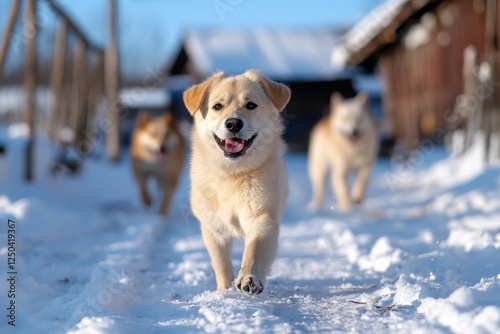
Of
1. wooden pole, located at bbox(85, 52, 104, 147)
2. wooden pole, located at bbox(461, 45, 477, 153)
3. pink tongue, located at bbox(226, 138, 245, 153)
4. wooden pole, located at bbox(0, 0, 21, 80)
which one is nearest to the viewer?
pink tongue, located at bbox(226, 138, 245, 153)

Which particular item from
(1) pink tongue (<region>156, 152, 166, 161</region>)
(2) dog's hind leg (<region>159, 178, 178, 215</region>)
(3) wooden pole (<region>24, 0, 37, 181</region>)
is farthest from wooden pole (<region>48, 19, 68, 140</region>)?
(2) dog's hind leg (<region>159, 178, 178, 215</region>)

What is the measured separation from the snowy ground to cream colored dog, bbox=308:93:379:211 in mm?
396

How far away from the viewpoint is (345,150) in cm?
927

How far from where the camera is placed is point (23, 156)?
8430 mm

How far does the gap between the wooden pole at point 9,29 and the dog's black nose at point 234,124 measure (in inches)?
192

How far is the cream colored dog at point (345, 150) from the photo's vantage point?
920cm

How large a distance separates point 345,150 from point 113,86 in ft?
24.5

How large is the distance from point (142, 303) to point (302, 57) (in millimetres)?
25201

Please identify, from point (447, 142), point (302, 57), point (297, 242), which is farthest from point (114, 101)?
point (302, 57)

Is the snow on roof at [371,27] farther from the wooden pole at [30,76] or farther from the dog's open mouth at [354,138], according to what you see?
the wooden pole at [30,76]

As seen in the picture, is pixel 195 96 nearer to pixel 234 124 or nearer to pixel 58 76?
pixel 234 124

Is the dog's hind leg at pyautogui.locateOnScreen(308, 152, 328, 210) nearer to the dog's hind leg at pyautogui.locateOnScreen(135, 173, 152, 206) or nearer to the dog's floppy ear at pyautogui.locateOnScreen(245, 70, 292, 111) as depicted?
the dog's hind leg at pyautogui.locateOnScreen(135, 173, 152, 206)

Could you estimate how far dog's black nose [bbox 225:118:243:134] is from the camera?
395 cm

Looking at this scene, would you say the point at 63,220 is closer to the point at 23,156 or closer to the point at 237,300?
the point at 23,156
